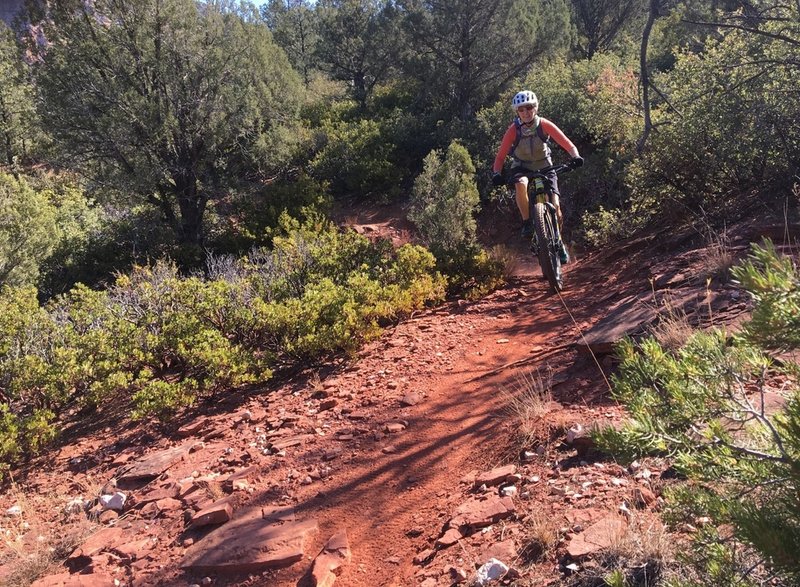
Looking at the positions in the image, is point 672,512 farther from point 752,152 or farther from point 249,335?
point 752,152

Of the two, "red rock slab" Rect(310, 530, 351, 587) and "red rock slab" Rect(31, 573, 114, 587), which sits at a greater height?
"red rock slab" Rect(31, 573, 114, 587)

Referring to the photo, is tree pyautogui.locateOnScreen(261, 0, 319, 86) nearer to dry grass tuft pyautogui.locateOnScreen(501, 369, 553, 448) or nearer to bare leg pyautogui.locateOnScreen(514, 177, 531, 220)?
bare leg pyautogui.locateOnScreen(514, 177, 531, 220)

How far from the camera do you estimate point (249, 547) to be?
3.17 meters

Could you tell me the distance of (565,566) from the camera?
2.39 meters

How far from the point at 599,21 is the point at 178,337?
20.1m

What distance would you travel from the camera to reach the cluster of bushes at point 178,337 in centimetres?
504

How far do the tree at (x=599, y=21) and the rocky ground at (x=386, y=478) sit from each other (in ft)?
55.7

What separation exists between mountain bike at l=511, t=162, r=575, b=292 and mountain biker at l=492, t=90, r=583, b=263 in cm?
6

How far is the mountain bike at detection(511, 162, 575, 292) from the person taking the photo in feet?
19.3

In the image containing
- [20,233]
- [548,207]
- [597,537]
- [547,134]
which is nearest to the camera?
[597,537]

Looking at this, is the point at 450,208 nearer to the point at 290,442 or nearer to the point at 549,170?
the point at 549,170

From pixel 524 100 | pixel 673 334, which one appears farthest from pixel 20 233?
pixel 673 334

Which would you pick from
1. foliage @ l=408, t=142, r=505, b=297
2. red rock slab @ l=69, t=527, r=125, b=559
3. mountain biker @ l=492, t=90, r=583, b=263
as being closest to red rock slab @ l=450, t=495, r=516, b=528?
red rock slab @ l=69, t=527, r=125, b=559

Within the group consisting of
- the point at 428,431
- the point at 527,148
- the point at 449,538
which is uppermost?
the point at 527,148
